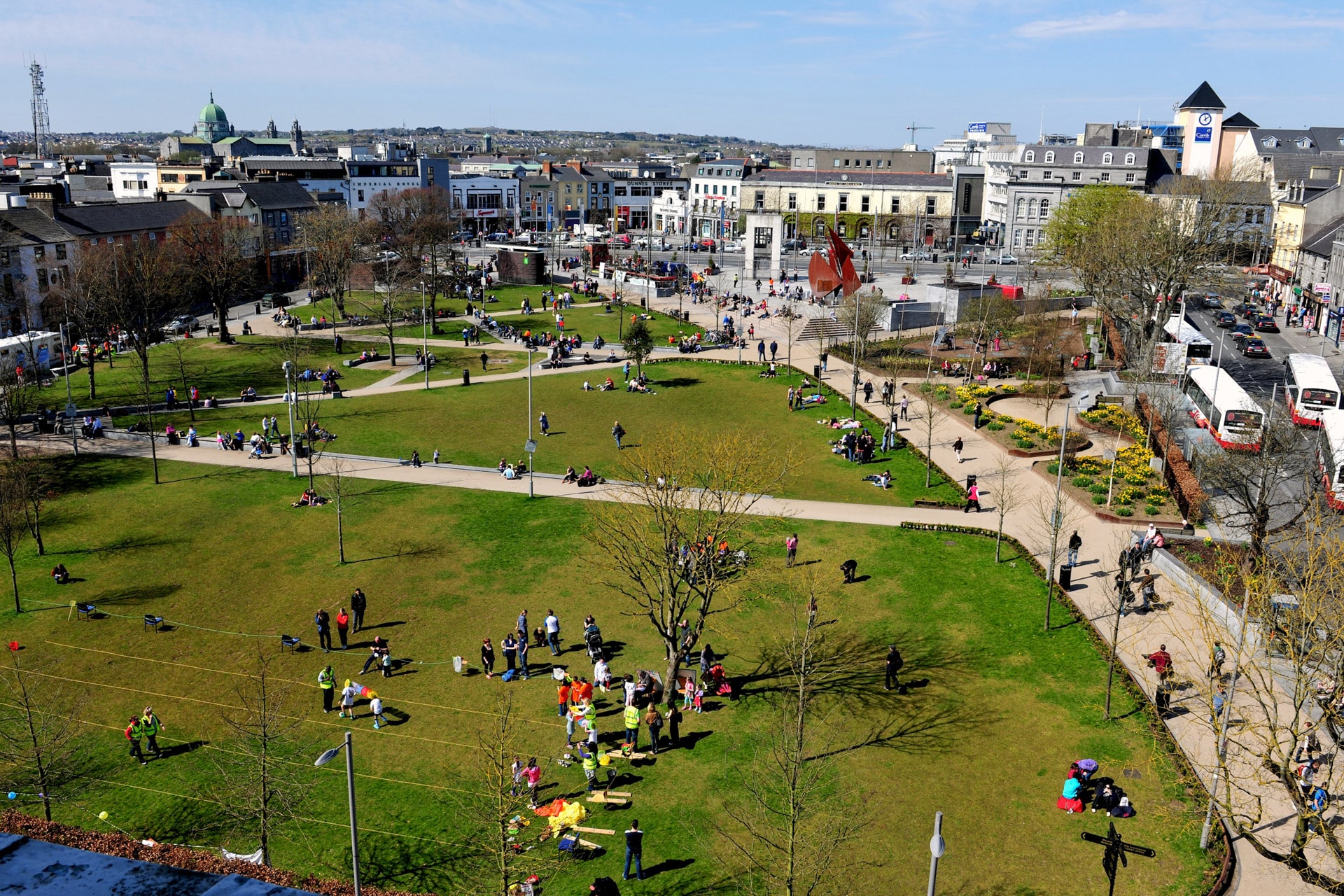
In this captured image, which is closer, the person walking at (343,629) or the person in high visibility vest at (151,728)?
the person in high visibility vest at (151,728)

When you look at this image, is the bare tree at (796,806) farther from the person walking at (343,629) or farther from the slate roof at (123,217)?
the slate roof at (123,217)

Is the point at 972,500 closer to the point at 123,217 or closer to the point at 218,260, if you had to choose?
the point at 218,260

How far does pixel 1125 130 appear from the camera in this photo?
13362 centimetres

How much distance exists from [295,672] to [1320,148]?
373 ft

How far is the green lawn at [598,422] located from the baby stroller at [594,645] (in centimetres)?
1461

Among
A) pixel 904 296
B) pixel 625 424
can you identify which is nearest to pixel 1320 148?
pixel 904 296

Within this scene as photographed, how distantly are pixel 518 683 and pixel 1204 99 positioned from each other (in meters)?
123

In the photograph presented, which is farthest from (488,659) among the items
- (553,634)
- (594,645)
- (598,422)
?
(598,422)

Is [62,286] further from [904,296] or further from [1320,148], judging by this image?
[1320,148]

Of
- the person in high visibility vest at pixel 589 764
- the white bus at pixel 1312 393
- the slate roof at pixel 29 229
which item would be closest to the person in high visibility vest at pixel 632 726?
the person in high visibility vest at pixel 589 764

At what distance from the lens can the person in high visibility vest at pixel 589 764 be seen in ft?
72.3

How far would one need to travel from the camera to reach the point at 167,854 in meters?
17.5

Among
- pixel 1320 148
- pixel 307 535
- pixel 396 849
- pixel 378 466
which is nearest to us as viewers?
pixel 396 849

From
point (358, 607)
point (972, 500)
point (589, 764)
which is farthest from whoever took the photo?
point (972, 500)
